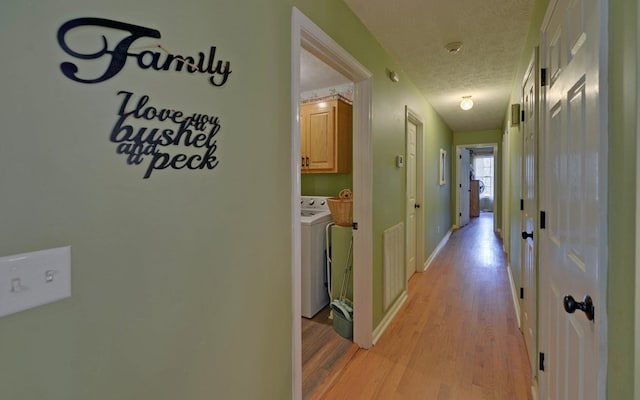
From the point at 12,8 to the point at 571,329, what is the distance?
1.82 metres

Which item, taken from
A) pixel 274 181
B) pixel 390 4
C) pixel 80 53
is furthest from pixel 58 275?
pixel 390 4

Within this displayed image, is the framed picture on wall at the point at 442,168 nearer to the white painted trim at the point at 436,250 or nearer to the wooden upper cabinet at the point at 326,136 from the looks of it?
the white painted trim at the point at 436,250

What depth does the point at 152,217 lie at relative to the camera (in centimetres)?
89

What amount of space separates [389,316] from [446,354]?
63 centimetres

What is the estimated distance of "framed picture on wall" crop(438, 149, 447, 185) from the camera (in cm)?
579

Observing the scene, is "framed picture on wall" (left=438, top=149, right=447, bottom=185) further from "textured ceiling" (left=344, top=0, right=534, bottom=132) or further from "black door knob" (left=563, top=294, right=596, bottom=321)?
"black door knob" (left=563, top=294, right=596, bottom=321)

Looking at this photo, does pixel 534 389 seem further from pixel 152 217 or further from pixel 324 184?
pixel 324 184

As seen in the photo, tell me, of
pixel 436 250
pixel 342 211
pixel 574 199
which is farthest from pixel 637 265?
pixel 436 250

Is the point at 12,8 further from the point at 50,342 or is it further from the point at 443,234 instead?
the point at 443,234

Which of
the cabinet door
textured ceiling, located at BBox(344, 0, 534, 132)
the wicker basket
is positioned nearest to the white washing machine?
the wicker basket

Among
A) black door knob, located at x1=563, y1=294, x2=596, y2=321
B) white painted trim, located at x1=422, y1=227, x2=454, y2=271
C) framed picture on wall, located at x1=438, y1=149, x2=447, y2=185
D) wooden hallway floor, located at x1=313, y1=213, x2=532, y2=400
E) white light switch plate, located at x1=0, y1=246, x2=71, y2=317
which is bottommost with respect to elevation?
wooden hallway floor, located at x1=313, y1=213, x2=532, y2=400

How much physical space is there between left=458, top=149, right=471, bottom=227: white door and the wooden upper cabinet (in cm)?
521

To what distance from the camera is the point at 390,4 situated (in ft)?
6.61

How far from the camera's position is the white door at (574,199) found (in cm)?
80
